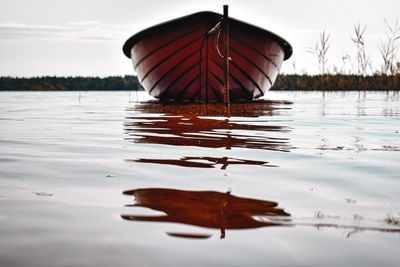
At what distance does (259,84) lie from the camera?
9.43 m

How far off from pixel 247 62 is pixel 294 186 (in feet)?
23.4

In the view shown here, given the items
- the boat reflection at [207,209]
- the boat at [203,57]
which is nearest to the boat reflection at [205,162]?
the boat reflection at [207,209]

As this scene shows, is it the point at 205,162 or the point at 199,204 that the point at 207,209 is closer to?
the point at 199,204

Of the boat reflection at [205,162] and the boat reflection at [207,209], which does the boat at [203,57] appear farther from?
the boat reflection at [207,209]

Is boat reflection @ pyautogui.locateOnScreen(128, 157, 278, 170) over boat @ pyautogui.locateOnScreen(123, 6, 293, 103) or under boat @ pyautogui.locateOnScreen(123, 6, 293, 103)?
under

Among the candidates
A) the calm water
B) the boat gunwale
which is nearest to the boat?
the boat gunwale

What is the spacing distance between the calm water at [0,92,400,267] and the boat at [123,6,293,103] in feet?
17.2

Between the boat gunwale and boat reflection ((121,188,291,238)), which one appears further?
the boat gunwale

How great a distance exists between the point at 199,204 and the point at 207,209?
6 cm

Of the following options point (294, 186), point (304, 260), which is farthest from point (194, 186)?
point (304, 260)

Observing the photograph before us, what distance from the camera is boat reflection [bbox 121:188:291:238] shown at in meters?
1.11

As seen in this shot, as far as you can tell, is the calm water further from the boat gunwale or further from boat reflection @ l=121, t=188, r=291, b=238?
the boat gunwale

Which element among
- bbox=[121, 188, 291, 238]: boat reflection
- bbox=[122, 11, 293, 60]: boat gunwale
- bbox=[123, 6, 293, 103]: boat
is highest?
bbox=[122, 11, 293, 60]: boat gunwale

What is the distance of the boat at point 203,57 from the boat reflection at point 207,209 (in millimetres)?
6025
